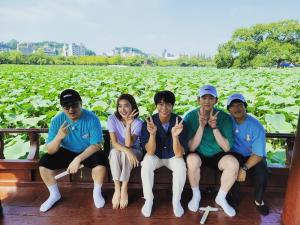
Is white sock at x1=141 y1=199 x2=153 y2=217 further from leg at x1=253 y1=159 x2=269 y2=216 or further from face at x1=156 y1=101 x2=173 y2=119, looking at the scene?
leg at x1=253 y1=159 x2=269 y2=216

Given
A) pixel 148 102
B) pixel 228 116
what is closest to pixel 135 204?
pixel 228 116

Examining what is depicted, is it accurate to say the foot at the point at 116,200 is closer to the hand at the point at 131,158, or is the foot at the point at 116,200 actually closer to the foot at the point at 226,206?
the hand at the point at 131,158

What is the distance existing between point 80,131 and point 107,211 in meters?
0.68

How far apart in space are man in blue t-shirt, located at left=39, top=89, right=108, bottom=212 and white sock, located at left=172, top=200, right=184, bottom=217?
58 cm

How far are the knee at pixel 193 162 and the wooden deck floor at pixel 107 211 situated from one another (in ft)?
1.12

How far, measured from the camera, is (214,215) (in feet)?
7.54

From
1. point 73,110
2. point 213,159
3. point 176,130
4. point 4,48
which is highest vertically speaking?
point 4,48

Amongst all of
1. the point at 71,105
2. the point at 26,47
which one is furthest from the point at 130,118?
the point at 26,47

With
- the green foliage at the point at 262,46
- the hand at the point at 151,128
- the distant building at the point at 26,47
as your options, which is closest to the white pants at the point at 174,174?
the hand at the point at 151,128

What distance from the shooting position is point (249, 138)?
2406mm

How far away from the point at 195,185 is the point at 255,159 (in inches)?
20.0

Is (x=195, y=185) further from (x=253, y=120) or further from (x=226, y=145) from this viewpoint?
(x=253, y=120)

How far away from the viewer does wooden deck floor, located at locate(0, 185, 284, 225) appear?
2223 mm

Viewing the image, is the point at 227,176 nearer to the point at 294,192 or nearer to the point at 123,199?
the point at 294,192
